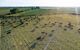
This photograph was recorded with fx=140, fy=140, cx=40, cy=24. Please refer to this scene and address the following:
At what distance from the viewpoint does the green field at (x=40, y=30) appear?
5.62 feet

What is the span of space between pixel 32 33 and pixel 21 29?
0.17 metres

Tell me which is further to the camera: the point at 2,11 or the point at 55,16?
the point at 2,11

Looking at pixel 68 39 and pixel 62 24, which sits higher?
pixel 62 24

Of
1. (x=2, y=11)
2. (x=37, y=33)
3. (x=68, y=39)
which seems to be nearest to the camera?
(x=68, y=39)

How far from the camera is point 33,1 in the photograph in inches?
75.6

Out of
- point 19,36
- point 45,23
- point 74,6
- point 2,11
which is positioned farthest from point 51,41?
point 2,11

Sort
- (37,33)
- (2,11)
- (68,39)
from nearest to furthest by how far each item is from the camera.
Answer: (68,39), (37,33), (2,11)

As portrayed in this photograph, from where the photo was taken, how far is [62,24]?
1.80 m

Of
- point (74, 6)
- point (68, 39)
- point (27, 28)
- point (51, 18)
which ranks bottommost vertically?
point (68, 39)

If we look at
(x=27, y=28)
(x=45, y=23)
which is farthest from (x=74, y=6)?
(x=27, y=28)

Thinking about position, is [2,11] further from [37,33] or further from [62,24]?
[62,24]

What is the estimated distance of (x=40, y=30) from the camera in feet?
6.00

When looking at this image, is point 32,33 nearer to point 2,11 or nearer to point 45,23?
point 45,23

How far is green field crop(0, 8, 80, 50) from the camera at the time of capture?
5.62 ft
